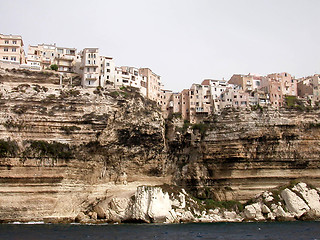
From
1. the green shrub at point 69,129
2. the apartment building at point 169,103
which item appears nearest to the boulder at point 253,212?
the apartment building at point 169,103

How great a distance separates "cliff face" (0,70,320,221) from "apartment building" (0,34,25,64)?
13.1 ft

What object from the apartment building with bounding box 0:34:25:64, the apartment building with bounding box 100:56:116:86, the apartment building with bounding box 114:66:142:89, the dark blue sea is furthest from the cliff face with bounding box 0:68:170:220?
the dark blue sea

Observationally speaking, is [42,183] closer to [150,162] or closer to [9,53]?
[150,162]

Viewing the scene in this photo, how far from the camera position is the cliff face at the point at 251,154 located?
5859cm

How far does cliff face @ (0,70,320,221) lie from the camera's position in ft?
158

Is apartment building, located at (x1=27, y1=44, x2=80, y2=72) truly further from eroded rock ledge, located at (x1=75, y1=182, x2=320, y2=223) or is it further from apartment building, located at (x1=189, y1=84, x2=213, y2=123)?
eroded rock ledge, located at (x1=75, y1=182, x2=320, y2=223)

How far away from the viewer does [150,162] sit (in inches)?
2229

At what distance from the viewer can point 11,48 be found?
59.7m

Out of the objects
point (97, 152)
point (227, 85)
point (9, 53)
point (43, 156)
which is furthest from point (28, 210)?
point (227, 85)

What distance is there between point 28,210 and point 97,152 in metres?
11.2

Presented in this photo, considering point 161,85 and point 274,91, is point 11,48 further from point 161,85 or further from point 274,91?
point 274,91

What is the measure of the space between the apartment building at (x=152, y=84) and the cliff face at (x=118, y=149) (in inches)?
233

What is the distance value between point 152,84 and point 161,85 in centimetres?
438

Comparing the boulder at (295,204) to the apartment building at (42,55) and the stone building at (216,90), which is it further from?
the apartment building at (42,55)
